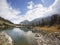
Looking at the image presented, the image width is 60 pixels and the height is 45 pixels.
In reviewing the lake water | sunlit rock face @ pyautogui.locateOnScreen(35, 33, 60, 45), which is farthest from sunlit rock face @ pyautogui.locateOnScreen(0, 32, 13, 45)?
sunlit rock face @ pyautogui.locateOnScreen(35, 33, 60, 45)

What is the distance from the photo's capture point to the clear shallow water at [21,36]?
103 inches

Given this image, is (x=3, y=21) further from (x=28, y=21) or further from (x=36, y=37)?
(x=36, y=37)

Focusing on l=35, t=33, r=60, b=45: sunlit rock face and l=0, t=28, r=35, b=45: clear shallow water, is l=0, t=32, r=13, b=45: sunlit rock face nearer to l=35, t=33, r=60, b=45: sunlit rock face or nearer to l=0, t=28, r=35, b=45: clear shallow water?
l=0, t=28, r=35, b=45: clear shallow water

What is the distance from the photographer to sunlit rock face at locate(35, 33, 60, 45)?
259 centimetres

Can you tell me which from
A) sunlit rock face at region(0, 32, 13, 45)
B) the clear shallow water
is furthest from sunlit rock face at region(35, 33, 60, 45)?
sunlit rock face at region(0, 32, 13, 45)

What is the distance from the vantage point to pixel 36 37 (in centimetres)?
265

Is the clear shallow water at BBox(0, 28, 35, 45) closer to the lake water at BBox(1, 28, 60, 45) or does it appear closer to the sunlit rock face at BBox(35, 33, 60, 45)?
the lake water at BBox(1, 28, 60, 45)

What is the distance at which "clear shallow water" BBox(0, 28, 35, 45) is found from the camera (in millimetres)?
2617

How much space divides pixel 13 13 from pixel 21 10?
203mm

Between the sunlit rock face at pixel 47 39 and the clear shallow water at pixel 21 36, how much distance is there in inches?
5.3

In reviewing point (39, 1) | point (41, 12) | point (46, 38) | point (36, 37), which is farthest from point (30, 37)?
point (39, 1)

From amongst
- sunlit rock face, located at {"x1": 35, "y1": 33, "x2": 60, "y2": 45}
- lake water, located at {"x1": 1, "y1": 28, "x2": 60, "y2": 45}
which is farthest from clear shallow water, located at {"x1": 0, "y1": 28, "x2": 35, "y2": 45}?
sunlit rock face, located at {"x1": 35, "y1": 33, "x2": 60, "y2": 45}

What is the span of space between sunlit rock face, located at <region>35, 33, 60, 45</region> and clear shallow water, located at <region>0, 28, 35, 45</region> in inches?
5.3

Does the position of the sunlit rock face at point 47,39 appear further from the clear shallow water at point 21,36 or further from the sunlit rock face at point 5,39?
the sunlit rock face at point 5,39
